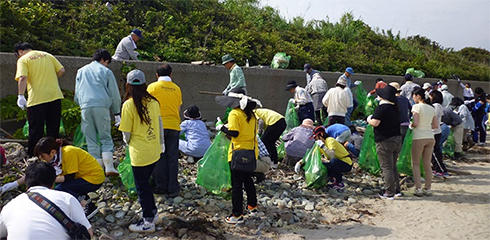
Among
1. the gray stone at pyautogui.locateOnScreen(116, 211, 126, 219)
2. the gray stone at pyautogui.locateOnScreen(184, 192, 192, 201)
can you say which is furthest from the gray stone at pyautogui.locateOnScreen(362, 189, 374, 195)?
the gray stone at pyautogui.locateOnScreen(116, 211, 126, 219)

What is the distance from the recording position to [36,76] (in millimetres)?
5410

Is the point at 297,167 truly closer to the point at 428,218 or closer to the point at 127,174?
the point at 428,218

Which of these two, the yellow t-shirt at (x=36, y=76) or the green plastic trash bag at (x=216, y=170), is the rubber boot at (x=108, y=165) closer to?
the yellow t-shirt at (x=36, y=76)

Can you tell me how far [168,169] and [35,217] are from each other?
9.17 ft

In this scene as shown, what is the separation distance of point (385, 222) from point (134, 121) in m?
3.60

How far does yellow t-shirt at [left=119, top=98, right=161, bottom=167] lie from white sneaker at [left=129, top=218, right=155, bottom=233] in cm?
68

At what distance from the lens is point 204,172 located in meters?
5.60

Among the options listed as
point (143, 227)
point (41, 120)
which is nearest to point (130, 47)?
point (41, 120)

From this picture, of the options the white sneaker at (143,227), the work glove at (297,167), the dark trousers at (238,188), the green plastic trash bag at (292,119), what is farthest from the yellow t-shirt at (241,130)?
the green plastic trash bag at (292,119)

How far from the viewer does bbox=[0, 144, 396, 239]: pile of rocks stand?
482 centimetres

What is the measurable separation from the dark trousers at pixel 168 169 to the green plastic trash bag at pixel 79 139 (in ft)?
4.18

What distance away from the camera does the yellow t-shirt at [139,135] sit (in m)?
4.55

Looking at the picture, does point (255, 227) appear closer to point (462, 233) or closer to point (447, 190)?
point (462, 233)

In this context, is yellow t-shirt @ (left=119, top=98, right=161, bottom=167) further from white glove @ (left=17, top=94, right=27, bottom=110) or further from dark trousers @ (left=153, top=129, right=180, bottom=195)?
white glove @ (left=17, top=94, right=27, bottom=110)
